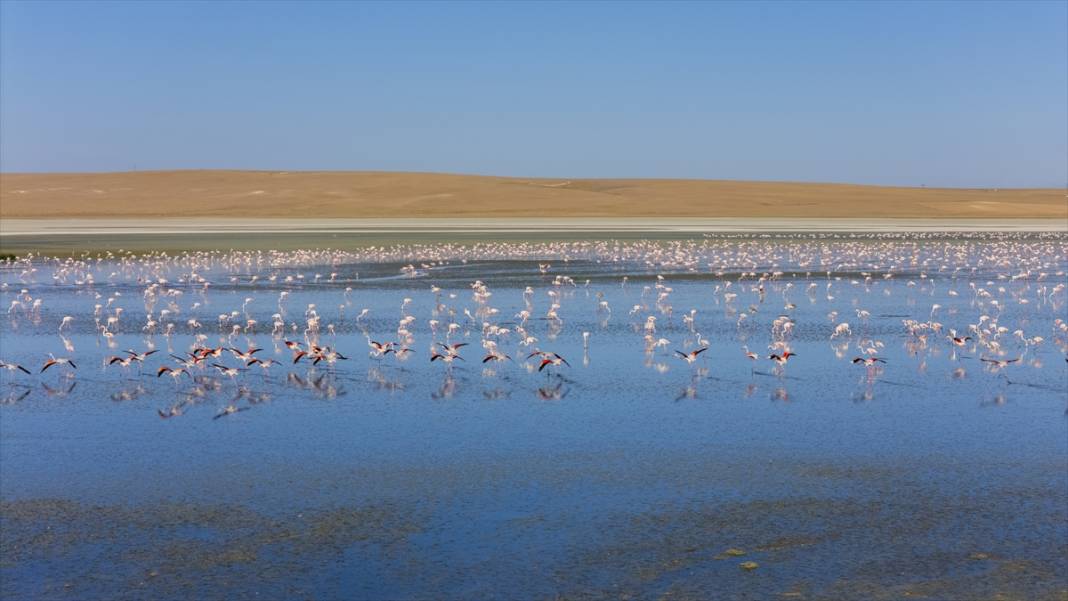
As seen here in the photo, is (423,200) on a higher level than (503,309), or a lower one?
higher

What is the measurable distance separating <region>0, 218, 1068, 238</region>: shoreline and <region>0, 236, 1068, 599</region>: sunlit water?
33.8m

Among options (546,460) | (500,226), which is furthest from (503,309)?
(500,226)

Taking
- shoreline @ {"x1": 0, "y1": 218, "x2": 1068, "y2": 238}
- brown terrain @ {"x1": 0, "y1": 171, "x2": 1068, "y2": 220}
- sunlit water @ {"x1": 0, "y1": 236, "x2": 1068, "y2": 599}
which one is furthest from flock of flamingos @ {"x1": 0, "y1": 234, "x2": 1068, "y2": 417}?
brown terrain @ {"x1": 0, "y1": 171, "x2": 1068, "y2": 220}

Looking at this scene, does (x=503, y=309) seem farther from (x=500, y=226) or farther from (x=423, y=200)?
(x=423, y=200)

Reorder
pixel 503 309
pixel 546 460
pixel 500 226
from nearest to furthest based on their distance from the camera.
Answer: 1. pixel 546 460
2. pixel 503 309
3. pixel 500 226

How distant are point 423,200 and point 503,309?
65267mm

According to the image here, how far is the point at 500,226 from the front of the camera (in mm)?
57031

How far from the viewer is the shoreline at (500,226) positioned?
172 feet

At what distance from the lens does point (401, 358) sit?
14.5 m

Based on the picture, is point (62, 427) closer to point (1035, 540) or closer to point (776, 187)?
point (1035, 540)

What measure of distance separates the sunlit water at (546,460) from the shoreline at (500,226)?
33781 millimetres

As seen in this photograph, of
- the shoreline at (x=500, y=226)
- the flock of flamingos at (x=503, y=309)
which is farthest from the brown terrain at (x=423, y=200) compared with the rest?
the flock of flamingos at (x=503, y=309)

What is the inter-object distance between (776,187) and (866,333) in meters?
92.7

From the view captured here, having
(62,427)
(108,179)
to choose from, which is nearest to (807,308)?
(62,427)
